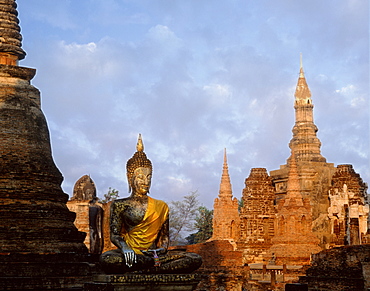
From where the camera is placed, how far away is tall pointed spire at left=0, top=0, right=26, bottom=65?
47.6ft

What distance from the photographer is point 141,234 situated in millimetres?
7660

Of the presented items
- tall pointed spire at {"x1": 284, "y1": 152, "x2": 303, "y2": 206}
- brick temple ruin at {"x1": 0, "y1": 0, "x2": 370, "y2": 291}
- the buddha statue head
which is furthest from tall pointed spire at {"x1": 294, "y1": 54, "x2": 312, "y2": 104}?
the buddha statue head

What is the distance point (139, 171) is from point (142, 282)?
1.41 meters

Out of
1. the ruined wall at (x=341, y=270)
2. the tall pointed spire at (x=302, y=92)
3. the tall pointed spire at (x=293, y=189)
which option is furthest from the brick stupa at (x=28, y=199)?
the tall pointed spire at (x=302, y=92)

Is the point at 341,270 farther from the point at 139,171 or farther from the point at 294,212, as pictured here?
the point at 294,212

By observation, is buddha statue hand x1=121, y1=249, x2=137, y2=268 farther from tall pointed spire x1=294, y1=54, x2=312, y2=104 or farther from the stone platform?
tall pointed spire x1=294, y1=54, x2=312, y2=104

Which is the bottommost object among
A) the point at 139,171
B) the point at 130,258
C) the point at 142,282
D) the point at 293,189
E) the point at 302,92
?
the point at 142,282

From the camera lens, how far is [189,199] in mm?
48219

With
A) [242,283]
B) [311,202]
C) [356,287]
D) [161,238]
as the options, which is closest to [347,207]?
[311,202]

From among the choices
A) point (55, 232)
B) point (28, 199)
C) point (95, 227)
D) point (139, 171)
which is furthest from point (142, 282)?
point (95, 227)

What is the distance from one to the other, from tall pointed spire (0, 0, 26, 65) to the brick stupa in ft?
0.07

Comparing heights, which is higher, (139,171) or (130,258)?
(139,171)

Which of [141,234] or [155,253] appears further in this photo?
[141,234]

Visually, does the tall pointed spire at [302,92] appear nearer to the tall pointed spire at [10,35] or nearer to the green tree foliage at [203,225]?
the green tree foliage at [203,225]
